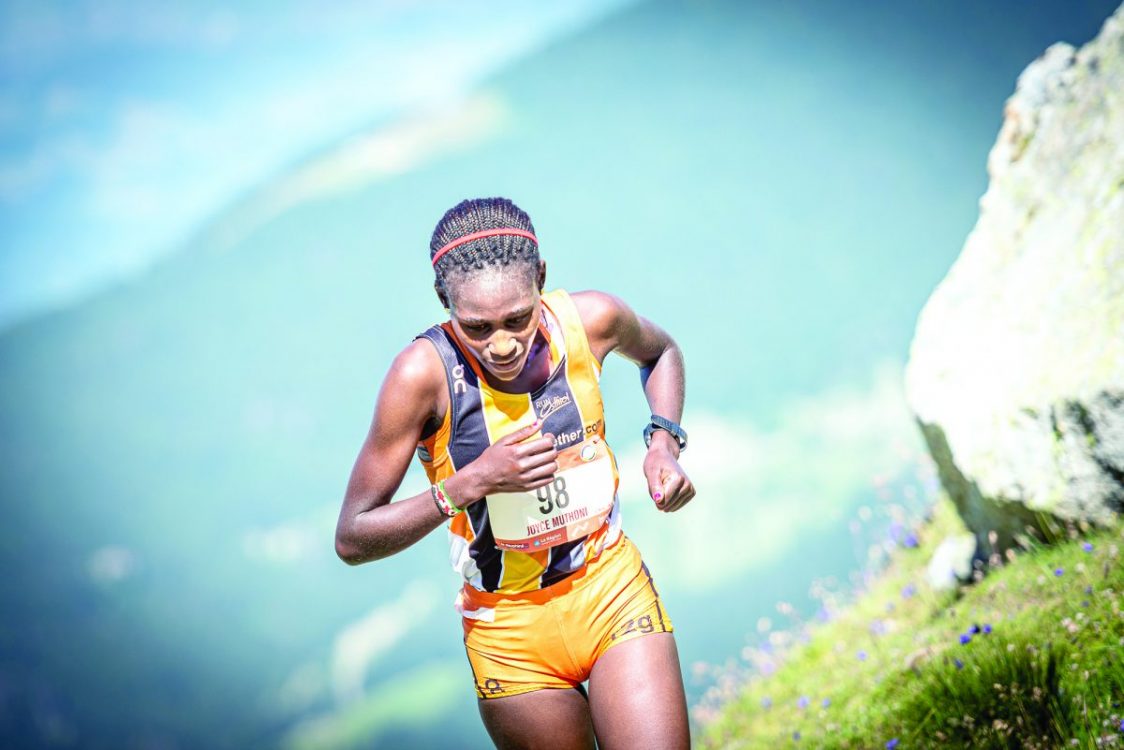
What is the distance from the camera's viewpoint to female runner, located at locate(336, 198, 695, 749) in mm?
2066

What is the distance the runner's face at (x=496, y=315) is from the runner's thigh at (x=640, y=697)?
77cm

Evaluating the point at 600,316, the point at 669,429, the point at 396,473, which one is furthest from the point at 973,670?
the point at 396,473

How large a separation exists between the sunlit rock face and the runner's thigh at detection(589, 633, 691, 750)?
4.96ft

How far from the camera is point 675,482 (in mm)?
2148

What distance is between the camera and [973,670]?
8.84 ft

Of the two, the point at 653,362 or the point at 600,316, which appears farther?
the point at 653,362

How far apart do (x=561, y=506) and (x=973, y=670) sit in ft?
4.75

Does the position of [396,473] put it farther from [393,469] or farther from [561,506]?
[561,506]

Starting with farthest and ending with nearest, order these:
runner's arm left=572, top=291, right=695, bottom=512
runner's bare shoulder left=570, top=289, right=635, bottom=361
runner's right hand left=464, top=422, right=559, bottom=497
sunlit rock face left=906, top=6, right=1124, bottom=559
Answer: sunlit rock face left=906, top=6, right=1124, bottom=559
runner's bare shoulder left=570, top=289, right=635, bottom=361
runner's arm left=572, top=291, right=695, bottom=512
runner's right hand left=464, top=422, right=559, bottom=497

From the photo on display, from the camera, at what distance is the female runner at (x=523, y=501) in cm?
207

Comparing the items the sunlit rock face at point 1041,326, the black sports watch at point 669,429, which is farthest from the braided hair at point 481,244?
the sunlit rock face at point 1041,326

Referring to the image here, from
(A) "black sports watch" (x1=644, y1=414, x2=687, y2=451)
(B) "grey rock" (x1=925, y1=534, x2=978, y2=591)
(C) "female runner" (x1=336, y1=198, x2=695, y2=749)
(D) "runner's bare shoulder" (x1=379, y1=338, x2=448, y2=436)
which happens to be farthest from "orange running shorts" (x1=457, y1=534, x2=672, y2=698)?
(B) "grey rock" (x1=925, y1=534, x2=978, y2=591)

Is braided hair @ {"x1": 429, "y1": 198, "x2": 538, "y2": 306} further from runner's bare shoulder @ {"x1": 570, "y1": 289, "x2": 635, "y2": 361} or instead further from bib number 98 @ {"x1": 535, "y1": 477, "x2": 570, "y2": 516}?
bib number 98 @ {"x1": 535, "y1": 477, "x2": 570, "y2": 516}

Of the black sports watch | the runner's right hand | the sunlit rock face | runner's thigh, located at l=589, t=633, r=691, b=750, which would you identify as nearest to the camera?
the runner's right hand
